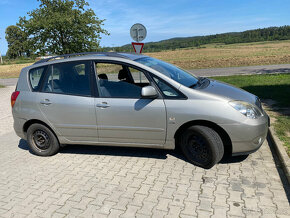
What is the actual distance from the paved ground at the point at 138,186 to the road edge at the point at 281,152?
0.13 m

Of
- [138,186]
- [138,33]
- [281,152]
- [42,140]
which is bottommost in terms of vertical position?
[138,186]

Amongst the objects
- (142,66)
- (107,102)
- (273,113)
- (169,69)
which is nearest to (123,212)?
(107,102)

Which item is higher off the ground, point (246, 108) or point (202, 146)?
point (246, 108)

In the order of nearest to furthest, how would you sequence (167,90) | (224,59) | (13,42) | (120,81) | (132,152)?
(167,90) → (120,81) → (132,152) → (224,59) → (13,42)

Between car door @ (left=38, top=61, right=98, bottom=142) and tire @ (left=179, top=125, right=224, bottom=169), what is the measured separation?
1.51 metres

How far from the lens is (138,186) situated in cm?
362

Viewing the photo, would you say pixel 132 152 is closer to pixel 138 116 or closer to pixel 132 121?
pixel 132 121

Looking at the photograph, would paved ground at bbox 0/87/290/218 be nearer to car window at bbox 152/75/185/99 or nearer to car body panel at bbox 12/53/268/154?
car body panel at bbox 12/53/268/154

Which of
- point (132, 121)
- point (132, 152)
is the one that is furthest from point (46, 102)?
point (132, 152)

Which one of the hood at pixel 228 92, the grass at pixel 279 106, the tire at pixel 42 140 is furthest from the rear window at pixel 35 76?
the grass at pixel 279 106

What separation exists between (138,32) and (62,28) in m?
7.07

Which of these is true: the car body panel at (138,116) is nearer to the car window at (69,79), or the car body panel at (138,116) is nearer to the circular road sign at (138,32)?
the car window at (69,79)

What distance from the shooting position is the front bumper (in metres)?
3.61

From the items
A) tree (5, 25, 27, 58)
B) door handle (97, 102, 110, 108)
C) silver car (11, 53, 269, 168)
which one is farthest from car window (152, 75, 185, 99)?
tree (5, 25, 27, 58)
